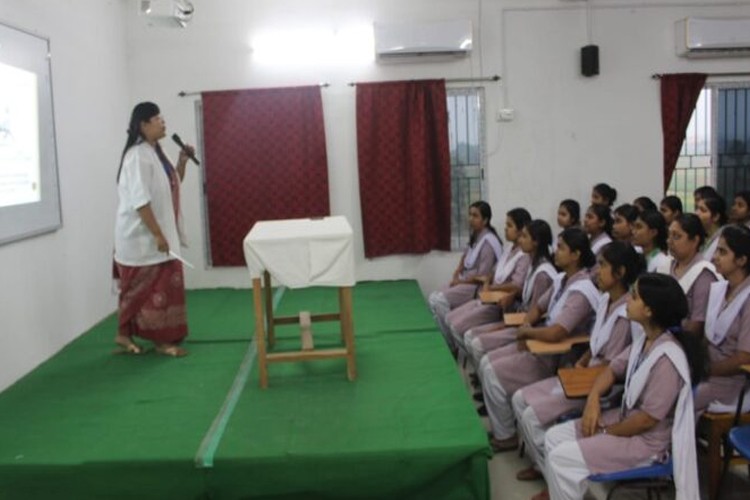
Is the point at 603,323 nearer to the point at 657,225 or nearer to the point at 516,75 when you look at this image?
the point at 657,225

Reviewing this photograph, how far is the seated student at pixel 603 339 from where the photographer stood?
291 centimetres

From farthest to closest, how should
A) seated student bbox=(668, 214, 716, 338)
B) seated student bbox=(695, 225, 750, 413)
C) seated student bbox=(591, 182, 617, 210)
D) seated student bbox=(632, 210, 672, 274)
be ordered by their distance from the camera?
seated student bbox=(591, 182, 617, 210)
seated student bbox=(632, 210, 672, 274)
seated student bbox=(668, 214, 716, 338)
seated student bbox=(695, 225, 750, 413)

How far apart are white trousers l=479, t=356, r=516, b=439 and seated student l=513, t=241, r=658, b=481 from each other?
330 millimetres

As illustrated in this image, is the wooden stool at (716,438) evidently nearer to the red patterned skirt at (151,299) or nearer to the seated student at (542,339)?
the seated student at (542,339)

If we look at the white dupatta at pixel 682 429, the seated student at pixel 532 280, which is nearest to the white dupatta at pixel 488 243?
the seated student at pixel 532 280

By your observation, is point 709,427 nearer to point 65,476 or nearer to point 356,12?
point 65,476

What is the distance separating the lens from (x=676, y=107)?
5.93 metres

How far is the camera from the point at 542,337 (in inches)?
130

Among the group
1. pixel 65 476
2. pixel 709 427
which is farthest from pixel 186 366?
pixel 709 427

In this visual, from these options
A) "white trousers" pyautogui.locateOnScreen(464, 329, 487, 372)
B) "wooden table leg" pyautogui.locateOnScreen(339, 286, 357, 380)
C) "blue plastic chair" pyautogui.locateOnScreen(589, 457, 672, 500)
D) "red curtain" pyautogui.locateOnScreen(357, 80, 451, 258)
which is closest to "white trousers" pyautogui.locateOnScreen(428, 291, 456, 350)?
"white trousers" pyautogui.locateOnScreen(464, 329, 487, 372)

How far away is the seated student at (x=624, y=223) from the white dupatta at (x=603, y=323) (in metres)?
1.22

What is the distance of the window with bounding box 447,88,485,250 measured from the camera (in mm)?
6000

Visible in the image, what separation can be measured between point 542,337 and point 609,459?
0.90 m

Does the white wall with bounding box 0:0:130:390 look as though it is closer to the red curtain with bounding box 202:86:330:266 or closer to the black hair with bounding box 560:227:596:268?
the red curtain with bounding box 202:86:330:266
